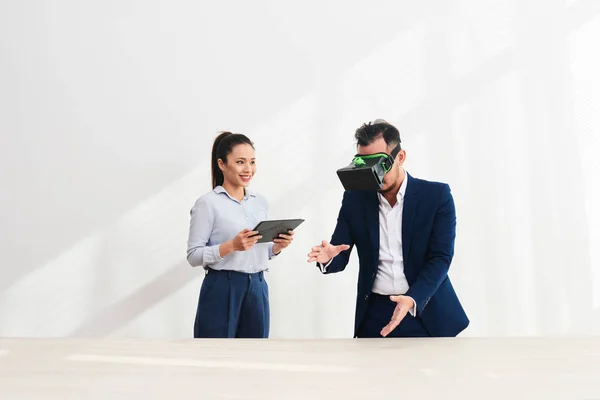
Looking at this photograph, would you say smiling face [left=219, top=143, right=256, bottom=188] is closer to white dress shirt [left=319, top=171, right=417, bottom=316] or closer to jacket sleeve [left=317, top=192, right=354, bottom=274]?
jacket sleeve [left=317, top=192, right=354, bottom=274]

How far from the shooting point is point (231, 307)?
278cm

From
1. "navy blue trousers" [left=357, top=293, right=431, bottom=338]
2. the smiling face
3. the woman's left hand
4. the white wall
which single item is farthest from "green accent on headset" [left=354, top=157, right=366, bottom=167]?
the white wall

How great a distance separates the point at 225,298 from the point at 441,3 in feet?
8.36

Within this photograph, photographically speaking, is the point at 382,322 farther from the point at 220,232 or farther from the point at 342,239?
the point at 220,232

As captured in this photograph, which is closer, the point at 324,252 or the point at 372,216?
the point at 324,252

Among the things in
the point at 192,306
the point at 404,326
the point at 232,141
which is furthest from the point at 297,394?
the point at 192,306

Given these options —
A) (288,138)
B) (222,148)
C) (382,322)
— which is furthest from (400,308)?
(288,138)

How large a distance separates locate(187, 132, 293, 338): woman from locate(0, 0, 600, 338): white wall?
786 millimetres

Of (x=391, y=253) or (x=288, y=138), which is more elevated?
(x=288, y=138)

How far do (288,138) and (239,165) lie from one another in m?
0.93

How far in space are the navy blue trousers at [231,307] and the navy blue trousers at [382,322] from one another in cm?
69

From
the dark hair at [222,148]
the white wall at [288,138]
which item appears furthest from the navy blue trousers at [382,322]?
the white wall at [288,138]

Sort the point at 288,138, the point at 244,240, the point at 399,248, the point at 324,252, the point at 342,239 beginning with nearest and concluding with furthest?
the point at 324,252
the point at 399,248
the point at 342,239
the point at 244,240
the point at 288,138

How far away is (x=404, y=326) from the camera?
7.31 feet
